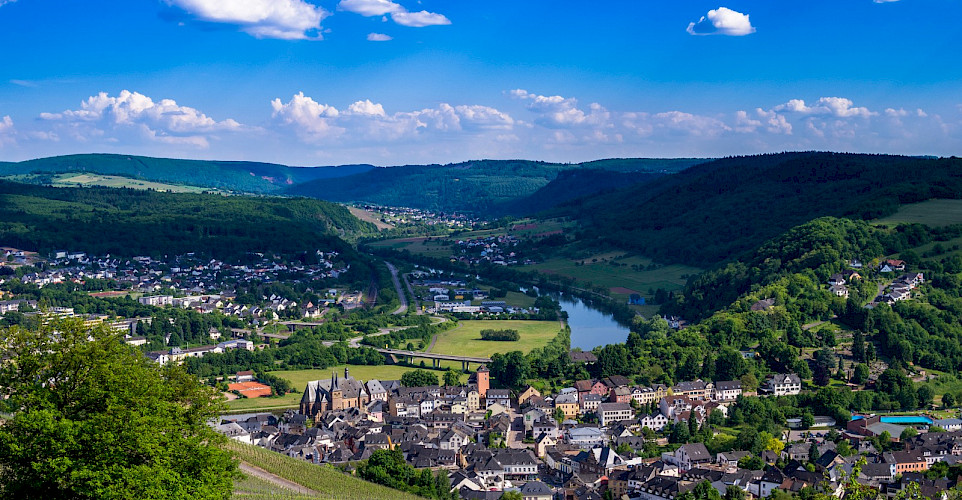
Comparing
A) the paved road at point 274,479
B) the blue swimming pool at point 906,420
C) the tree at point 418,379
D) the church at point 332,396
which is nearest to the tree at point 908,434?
the blue swimming pool at point 906,420

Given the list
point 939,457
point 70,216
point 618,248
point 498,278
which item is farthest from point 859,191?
point 70,216

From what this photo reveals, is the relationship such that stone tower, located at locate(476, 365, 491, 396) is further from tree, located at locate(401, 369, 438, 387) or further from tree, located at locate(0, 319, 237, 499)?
tree, located at locate(0, 319, 237, 499)

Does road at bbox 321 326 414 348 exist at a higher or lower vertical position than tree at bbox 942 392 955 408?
lower

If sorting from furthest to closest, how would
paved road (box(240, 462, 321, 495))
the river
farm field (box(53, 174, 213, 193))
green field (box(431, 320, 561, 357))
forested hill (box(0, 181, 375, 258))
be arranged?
farm field (box(53, 174, 213, 193))
forested hill (box(0, 181, 375, 258))
the river
green field (box(431, 320, 561, 357))
paved road (box(240, 462, 321, 495))

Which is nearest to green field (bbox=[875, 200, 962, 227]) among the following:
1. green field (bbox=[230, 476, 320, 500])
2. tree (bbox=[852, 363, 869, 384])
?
tree (bbox=[852, 363, 869, 384])

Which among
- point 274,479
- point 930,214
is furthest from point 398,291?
point 274,479

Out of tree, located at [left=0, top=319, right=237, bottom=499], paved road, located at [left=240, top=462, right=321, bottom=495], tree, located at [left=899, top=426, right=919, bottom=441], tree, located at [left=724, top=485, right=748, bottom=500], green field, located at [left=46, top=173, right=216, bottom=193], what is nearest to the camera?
tree, located at [left=0, top=319, right=237, bottom=499]

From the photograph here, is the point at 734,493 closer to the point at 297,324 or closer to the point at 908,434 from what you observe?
the point at 908,434
